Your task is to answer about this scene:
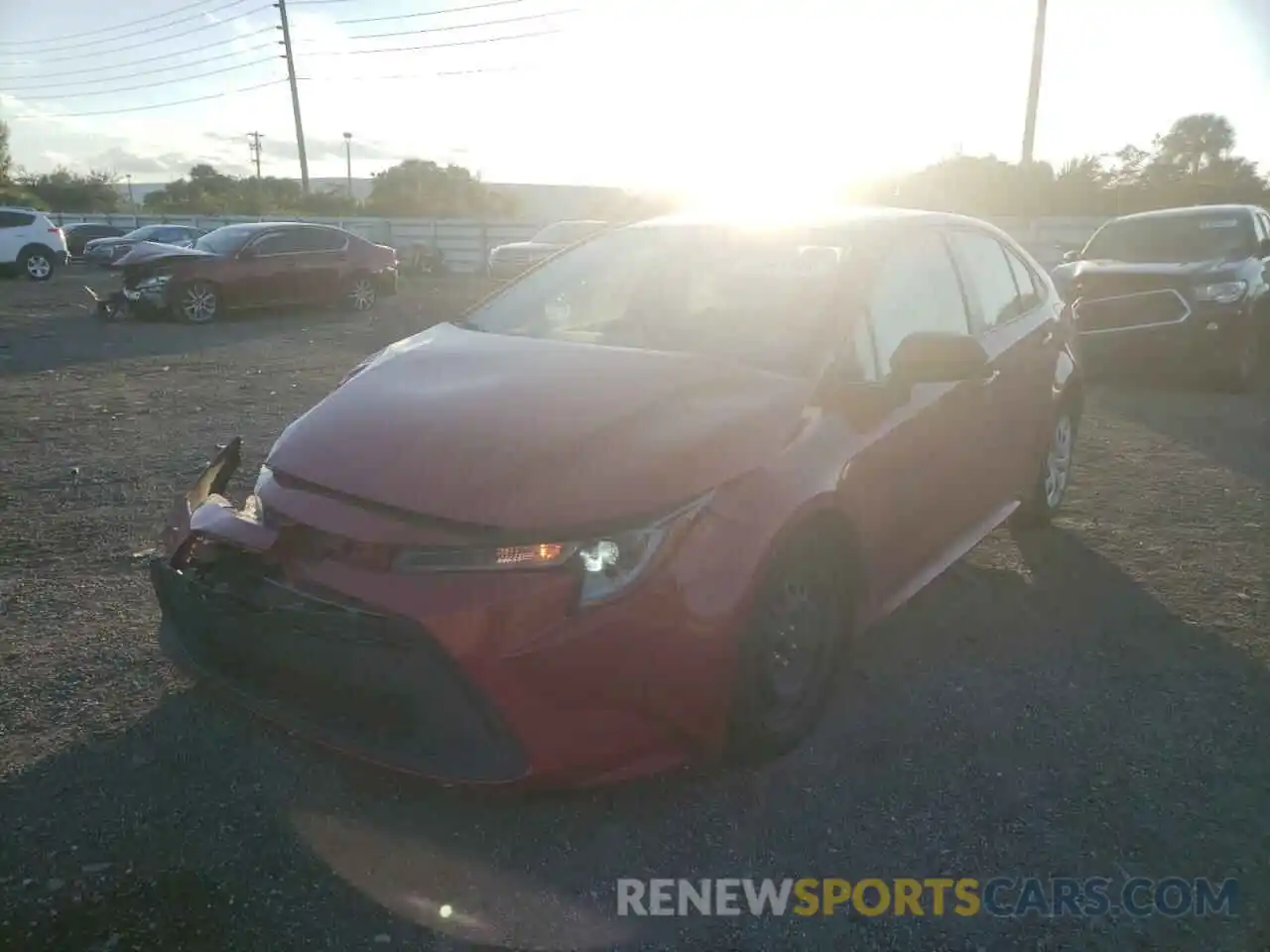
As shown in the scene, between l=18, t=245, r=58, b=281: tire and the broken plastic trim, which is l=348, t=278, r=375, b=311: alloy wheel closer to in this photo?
l=18, t=245, r=58, b=281: tire

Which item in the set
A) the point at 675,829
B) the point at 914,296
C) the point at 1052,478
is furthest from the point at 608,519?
the point at 1052,478

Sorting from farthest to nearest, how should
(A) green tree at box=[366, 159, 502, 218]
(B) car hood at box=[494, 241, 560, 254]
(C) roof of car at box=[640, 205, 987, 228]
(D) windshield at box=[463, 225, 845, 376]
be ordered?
(A) green tree at box=[366, 159, 502, 218] < (B) car hood at box=[494, 241, 560, 254] < (C) roof of car at box=[640, 205, 987, 228] < (D) windshield at box=[463, 225, 845, 376]

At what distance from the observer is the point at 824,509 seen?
2877 mm

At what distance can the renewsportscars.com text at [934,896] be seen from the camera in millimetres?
2379

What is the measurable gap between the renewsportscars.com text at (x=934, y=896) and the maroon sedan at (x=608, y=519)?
0.31 m

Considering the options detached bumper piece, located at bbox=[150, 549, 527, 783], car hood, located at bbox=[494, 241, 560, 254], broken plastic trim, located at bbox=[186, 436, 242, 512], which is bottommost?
detached bumper piece, located at bbox=[150, 549, 527, 783]

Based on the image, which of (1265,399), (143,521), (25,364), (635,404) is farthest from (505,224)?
(635,404)

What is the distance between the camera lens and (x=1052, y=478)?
5145 millimetres

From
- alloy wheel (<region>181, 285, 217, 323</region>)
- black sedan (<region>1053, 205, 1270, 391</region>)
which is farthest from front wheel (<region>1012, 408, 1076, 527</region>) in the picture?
alloy wheel (<region>181, 285, 217, 323</region>)

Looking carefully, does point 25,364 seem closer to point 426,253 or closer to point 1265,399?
point 1265,399

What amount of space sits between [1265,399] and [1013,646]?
6.71m

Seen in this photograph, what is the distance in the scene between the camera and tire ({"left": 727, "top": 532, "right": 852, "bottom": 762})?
2658mm

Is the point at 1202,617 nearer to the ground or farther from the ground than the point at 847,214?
nearer to the ground

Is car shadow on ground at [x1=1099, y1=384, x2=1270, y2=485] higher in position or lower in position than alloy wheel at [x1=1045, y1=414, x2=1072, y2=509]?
lower
